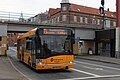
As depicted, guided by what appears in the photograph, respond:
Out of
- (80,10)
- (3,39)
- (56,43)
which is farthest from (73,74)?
(80,10)

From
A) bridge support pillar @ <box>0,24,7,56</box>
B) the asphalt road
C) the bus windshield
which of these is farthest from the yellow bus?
bridge support pillar @ <box>0,24,7,56</box>

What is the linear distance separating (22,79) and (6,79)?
0.86 metres

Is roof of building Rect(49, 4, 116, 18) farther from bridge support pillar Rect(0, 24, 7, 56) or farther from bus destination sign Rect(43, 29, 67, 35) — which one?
bus destination sign Rect(43, 29, 67, 35)

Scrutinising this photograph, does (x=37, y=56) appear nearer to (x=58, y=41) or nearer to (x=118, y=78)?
(x=58, y=41)

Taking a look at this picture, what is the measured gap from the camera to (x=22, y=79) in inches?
698

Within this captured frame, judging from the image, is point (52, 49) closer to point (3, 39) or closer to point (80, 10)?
point (3, 39)

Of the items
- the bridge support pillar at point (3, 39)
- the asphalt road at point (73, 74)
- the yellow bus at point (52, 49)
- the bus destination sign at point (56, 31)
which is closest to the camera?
the asphalt road at point (73, 74)

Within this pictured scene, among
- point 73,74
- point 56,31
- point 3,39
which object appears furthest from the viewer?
point 3,39

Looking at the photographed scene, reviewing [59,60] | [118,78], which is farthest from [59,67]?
[118,78]

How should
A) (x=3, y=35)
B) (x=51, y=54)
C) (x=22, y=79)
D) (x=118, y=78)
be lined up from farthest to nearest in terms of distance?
(x=3, y=35), (x=51, y=54), (x=118, y=78), (x=22, y=79)

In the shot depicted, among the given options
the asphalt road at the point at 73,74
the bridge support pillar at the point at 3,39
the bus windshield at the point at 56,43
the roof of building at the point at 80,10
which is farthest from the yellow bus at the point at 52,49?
the roof of building at the point at 80,10

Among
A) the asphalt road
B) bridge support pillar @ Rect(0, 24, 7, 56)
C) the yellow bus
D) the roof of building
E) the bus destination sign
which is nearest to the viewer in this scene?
the asphalt road

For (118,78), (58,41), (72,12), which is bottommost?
(118,78)

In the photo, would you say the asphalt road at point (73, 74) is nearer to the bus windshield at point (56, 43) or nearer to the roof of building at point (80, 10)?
the bus windshield at point (56, 43)
